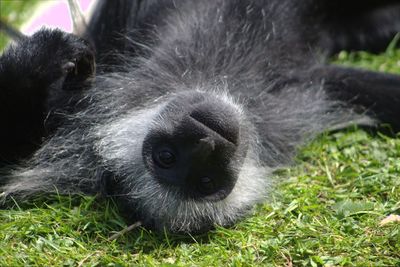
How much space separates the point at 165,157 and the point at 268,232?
751mm

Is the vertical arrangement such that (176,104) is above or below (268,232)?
above

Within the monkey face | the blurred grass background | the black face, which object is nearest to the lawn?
the monkey face

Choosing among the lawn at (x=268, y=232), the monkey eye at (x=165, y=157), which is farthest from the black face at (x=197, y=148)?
the lawn at (x=268, y=232)

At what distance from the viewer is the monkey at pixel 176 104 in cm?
400

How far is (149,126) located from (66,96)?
713mm

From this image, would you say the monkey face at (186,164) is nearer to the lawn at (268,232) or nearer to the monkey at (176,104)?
the monkey at (176,104)

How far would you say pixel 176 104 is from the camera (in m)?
4.11

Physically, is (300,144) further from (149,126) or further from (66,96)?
(66,96)

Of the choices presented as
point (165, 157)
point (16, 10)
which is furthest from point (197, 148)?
point (16, 10)

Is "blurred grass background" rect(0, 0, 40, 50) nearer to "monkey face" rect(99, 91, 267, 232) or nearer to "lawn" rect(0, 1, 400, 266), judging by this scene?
"monkey face" rect(99, 91, 267, 232)

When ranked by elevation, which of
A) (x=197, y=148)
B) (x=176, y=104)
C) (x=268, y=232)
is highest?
(x=176, y=104)

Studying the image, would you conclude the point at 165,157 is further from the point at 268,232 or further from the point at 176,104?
the point at 268,232

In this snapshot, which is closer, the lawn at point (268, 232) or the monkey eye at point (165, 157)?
the lawn at point (268, 232)

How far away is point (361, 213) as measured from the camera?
3961 millimetres
